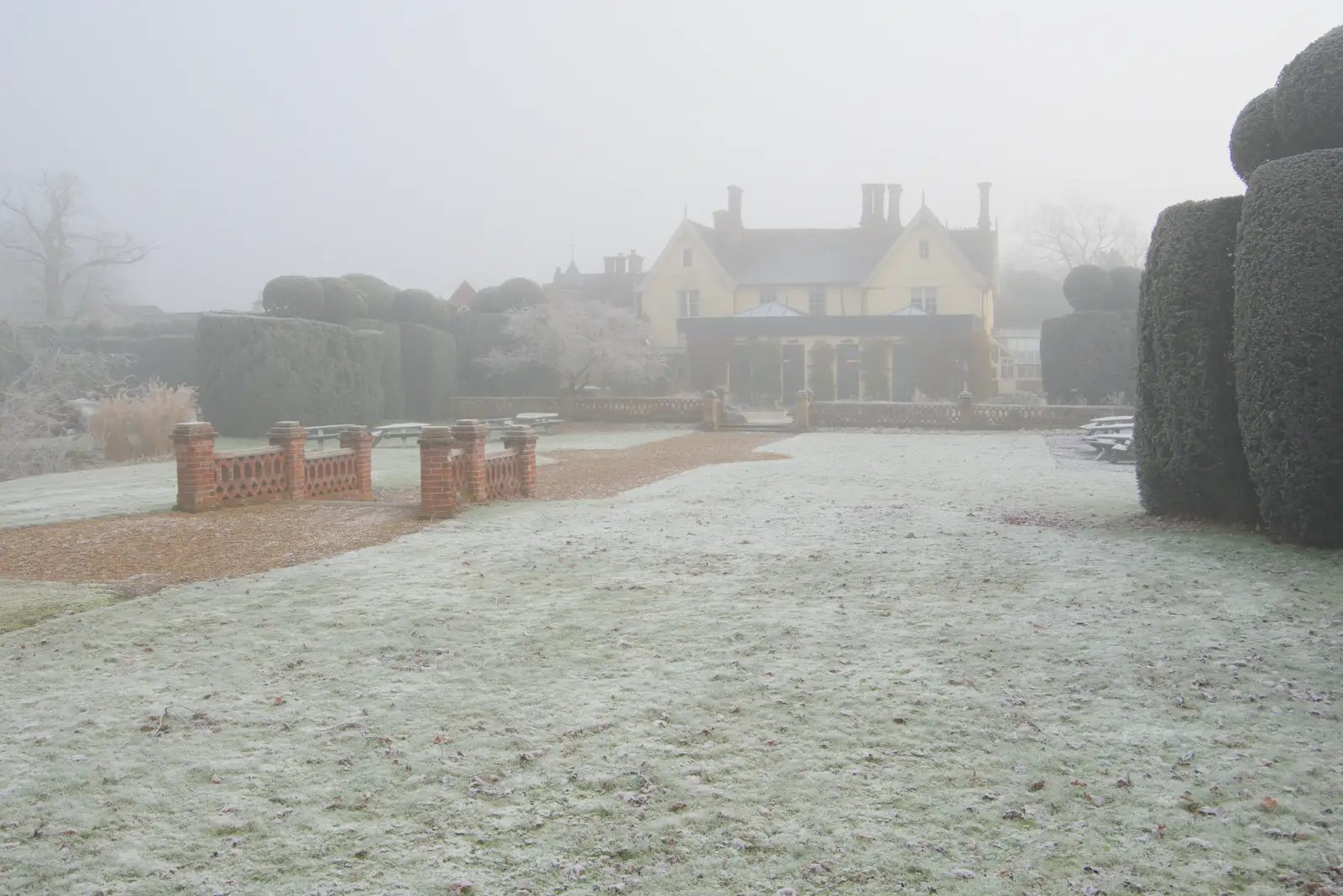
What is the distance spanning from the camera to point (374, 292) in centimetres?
3312

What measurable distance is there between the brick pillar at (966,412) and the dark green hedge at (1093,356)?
138 inches

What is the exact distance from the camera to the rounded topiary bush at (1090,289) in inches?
1246

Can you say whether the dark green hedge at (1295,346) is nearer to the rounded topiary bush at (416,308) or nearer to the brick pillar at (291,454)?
the brick pillar at (291,454)

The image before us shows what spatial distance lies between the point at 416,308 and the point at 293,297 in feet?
21.4

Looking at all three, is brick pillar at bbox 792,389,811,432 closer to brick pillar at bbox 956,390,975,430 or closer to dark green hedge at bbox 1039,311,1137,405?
brick pillar at bbox 956,390,975,430

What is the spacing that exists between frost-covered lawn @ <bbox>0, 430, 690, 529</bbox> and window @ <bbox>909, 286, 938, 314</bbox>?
29.5 m

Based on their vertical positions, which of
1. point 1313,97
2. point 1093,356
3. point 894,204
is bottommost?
point 1093,356

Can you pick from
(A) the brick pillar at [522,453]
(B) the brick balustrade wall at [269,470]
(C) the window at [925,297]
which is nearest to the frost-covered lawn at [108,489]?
(B) the brick balustrade wall at [269,470]

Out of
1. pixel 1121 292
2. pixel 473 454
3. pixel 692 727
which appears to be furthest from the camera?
pixel 1121 292

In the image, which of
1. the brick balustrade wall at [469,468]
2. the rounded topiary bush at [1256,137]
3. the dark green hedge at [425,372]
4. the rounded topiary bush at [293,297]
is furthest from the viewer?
the dark green hedge at [425,372]

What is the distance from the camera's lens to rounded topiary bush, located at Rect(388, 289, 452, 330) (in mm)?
34594

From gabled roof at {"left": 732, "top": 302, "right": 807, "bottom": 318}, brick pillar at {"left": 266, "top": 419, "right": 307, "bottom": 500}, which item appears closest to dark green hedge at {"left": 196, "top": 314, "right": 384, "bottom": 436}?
brick pillar at {"left": 266, "top": 419, "right": 307, "bottom": 500}

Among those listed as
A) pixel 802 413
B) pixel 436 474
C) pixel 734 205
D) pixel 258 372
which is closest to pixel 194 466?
pixel 436 474

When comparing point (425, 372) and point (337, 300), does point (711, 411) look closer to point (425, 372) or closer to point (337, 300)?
point (425, 372)
